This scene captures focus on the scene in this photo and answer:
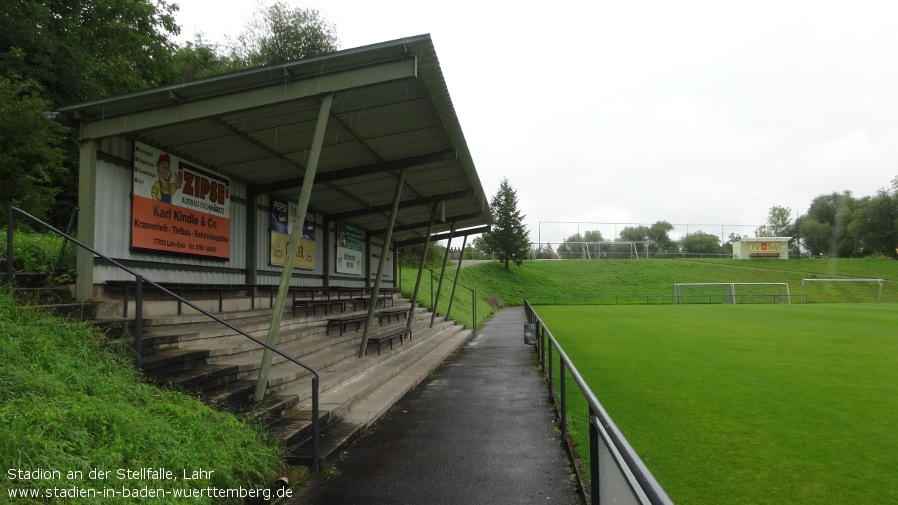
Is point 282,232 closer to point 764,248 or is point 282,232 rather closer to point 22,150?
point 22,150

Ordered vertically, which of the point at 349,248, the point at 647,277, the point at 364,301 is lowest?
the point at 364,301

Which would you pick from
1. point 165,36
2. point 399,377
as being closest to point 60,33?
point 165,36

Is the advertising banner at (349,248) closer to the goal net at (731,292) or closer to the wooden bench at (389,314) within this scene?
the wooden bench at (389,314)

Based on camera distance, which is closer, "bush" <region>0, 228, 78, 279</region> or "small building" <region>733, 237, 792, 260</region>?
"bush" <region>0, 228, 78, 279</region>

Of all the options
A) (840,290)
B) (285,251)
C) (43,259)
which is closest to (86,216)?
(43,259)

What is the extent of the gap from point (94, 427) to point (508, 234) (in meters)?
49.4

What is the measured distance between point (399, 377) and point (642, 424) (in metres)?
4.50

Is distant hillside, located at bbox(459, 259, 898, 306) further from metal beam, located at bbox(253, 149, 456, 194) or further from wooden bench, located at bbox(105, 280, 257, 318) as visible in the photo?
wooden bench, located at bbox(105, 280, 257, 318)

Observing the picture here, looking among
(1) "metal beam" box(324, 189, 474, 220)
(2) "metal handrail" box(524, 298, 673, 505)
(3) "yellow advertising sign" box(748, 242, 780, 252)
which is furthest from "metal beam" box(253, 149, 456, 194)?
(3) "yellow advertising sign" box(748, 242, 780, 252)

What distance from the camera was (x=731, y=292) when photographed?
4756 cm

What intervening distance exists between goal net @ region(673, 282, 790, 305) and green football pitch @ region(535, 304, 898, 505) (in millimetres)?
32863

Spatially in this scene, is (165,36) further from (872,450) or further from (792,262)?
(792,262)

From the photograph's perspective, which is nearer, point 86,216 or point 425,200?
point 86,216

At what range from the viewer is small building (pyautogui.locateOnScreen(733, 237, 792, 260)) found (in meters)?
61.8
